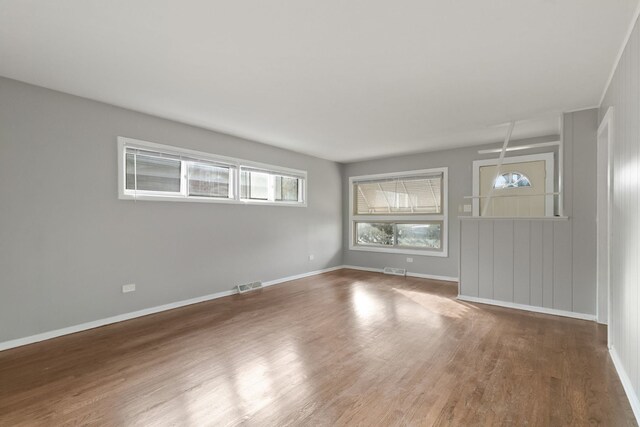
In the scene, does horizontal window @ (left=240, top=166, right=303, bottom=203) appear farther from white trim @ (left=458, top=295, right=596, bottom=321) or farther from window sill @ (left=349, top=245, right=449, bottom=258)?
white trim @ (left=458, top=295, right=596, bottom=321)

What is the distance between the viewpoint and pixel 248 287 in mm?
5133

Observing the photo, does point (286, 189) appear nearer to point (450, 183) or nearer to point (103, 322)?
point (450, 183)

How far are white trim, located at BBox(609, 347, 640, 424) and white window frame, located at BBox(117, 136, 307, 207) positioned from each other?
4787mm

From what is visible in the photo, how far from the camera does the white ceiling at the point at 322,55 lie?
2.00 meters

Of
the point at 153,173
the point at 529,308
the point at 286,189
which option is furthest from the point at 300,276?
the point at 529,308

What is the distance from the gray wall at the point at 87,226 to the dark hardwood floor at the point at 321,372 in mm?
427

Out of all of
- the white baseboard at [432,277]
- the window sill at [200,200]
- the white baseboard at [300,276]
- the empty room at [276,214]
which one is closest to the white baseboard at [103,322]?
the empty room at [276,214]

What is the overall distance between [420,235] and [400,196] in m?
0.94

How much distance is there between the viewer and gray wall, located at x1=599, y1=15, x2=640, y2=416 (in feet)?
6.55

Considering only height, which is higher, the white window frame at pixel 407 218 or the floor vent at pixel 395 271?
the white window frame at pixel 407 218

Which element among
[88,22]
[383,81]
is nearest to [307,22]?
[383,81]

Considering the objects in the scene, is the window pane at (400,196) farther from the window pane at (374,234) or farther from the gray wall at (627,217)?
the gray wall at (627,217)

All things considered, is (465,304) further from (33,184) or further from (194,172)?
(33,184)

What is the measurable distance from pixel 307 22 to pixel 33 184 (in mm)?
3145
